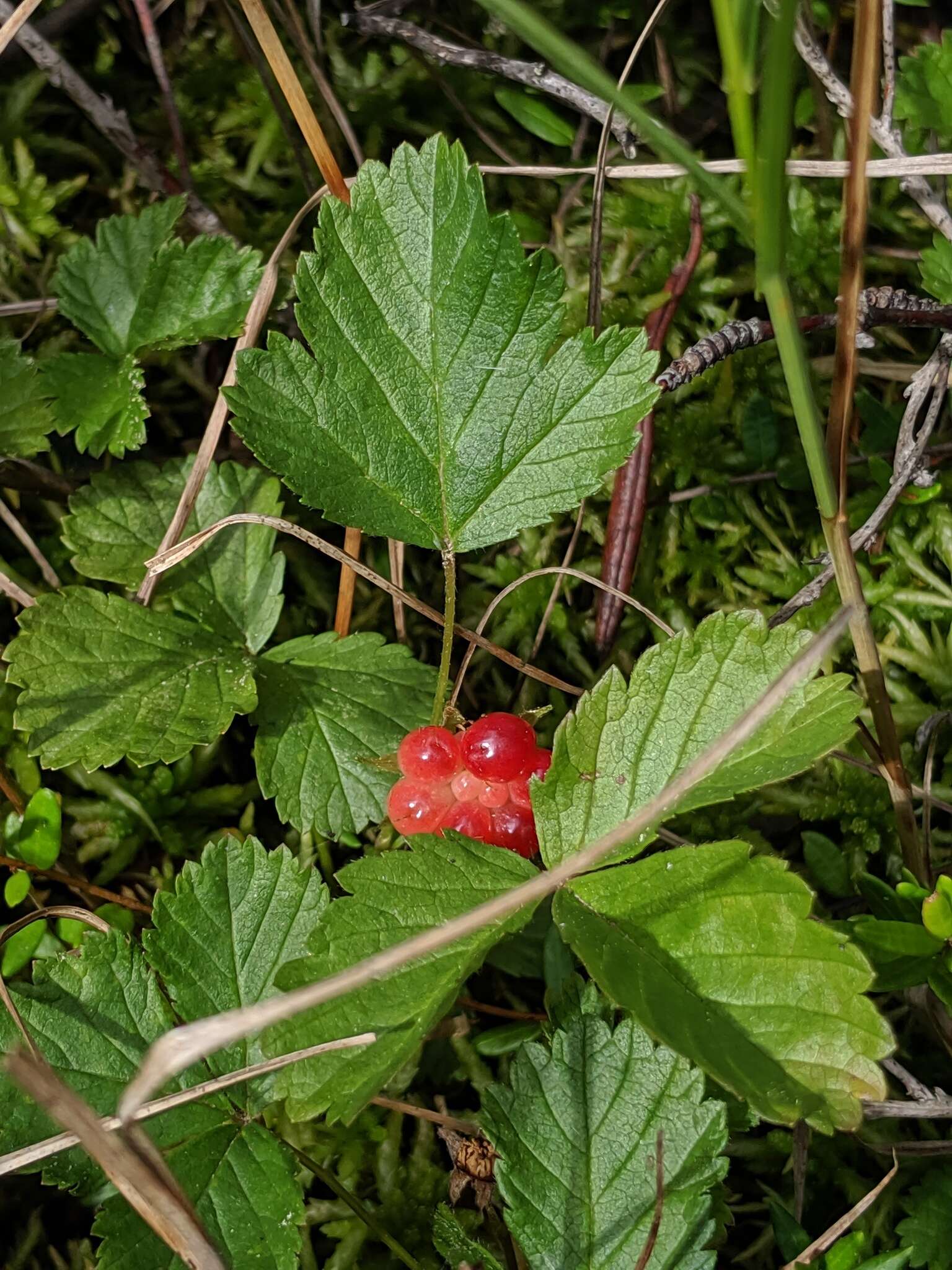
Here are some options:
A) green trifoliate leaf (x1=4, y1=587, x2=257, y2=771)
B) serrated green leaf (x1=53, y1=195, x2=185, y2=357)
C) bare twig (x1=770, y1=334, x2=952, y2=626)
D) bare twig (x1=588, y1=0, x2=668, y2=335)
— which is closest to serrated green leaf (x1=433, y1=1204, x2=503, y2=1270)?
green trifoliate leaf (x1=4, y1=587, x2=257, y2=771)

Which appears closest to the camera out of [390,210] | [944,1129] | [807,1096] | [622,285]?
[807,1096]

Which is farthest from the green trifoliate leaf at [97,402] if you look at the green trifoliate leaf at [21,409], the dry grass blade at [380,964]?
the dry grass blade at [380,964]

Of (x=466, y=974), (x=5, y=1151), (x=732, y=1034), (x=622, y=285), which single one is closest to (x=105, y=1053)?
(x=5, y=1151)

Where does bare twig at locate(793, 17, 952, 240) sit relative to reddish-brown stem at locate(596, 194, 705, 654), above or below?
above

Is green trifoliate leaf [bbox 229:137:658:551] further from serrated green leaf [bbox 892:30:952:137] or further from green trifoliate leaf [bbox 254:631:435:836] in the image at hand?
serrated green leaf [bbox 892:30:952:137]

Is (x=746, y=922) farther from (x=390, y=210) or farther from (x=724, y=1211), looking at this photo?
(x=390, y=210)

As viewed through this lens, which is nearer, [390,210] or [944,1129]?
[390,210]

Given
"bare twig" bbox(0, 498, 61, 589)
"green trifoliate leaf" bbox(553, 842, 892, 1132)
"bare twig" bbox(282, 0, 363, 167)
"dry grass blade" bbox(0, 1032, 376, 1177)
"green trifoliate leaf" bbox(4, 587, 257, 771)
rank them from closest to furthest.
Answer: "green trifoliate leaf" bbox(553, 842, 892, 1132)
"dry grass blade" bbox(0, 1032, 376, 1177)
"green trifoliate leaf" bbox(4, 587, 257, 771)
"bare twig" bbox(0, 498, 61, 589)
"bare twig" bbox(282, 0, 363, 167)
